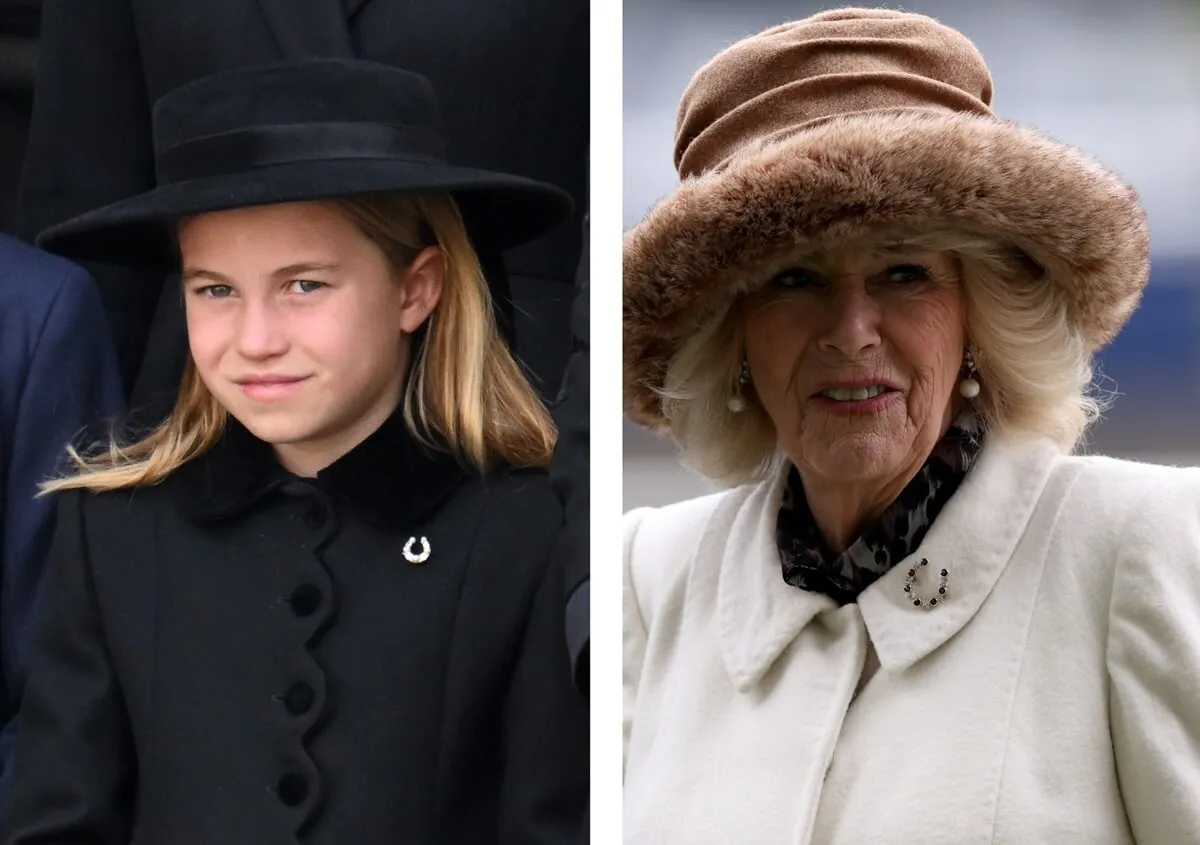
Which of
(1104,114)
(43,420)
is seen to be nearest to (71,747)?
(43,420)

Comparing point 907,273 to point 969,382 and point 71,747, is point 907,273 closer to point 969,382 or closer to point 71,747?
point 969,382

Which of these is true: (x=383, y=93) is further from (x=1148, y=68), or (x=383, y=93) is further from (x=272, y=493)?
(x=1148, y=68)

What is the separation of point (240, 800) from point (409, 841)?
0.58ft

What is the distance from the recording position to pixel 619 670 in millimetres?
1390

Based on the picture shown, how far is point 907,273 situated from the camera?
4.63ft

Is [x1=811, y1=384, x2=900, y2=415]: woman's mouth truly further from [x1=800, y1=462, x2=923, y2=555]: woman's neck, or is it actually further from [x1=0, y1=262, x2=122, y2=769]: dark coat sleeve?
[x1=0, y1=262, x2=122, y2=769]: dark coat sleeve

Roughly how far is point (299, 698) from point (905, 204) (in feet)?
2.62

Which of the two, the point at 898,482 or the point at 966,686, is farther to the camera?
the point at 898,482

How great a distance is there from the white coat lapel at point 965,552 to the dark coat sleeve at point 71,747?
2.67 feet

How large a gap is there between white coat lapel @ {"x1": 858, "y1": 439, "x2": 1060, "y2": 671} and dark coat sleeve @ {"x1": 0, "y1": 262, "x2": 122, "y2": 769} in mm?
860

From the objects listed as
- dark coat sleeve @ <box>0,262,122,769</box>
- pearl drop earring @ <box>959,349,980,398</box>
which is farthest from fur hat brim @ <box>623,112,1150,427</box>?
dark coat sleeve @ <box>0,262,122,769</box>

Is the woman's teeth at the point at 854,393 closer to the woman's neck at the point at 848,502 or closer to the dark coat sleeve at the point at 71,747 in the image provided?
the woman's neck at the point at 848,502

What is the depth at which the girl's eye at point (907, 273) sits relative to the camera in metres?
1.41

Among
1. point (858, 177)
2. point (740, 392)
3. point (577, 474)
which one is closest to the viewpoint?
point (858, 177)
